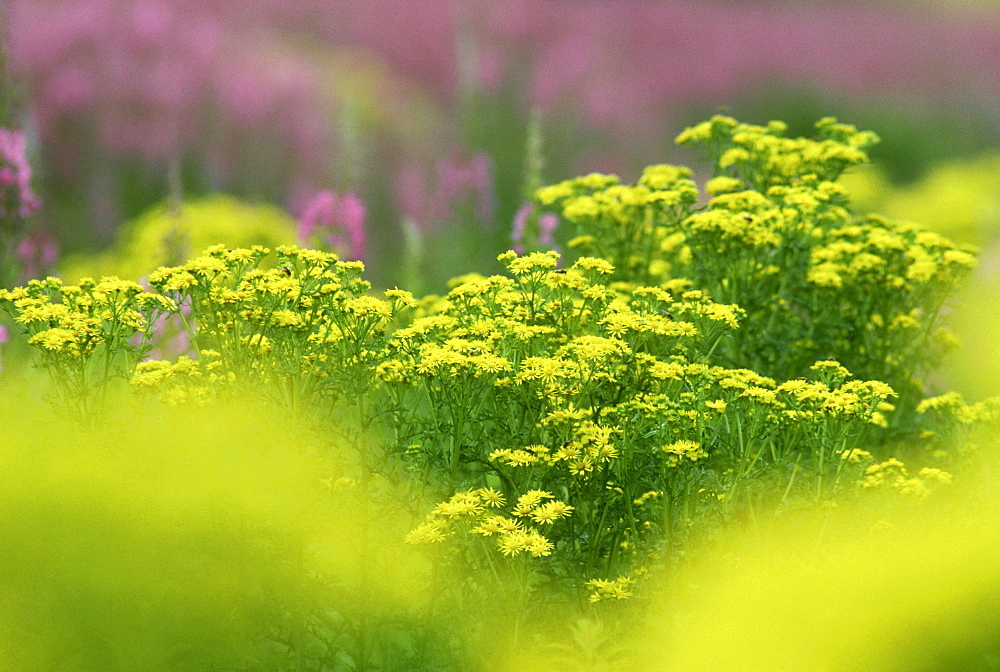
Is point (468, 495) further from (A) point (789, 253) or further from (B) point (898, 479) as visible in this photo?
(A) point (789, 253)

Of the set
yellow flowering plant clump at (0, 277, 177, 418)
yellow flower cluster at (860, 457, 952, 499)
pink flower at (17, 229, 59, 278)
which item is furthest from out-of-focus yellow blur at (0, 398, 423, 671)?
pink flower at (17, 229, 59, 278)

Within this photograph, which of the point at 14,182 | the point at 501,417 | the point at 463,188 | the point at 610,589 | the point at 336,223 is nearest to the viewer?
the point at 610,589

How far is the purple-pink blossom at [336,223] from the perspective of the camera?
263 inches

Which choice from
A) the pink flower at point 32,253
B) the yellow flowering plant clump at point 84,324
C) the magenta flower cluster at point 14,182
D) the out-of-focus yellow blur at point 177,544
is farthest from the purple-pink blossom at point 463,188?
the out-of-focus yellow blur at point 177,544

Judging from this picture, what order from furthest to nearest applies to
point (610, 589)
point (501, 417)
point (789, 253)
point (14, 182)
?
1. point (14, 182)
2. point (789, 253)
3. point (501, 417)
4. point (610, 589)

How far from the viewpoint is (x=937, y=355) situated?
4.77 metres

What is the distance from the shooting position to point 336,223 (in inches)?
265

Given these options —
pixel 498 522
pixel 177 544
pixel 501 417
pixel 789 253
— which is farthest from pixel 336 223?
pixel 498 522

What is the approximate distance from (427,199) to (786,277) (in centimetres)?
592

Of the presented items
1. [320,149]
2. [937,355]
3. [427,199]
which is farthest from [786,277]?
[320,149]

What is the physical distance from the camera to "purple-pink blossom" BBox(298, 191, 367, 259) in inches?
263

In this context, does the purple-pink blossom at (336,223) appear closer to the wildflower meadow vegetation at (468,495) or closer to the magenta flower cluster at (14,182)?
the magenta flower cluster at (14,182)

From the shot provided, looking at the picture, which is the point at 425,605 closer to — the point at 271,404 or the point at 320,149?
the point at 271,404

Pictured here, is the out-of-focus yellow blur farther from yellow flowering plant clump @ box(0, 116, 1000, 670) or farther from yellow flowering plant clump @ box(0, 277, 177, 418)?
yellow flowering plant clump @ box(0, 277, 177, 418)
